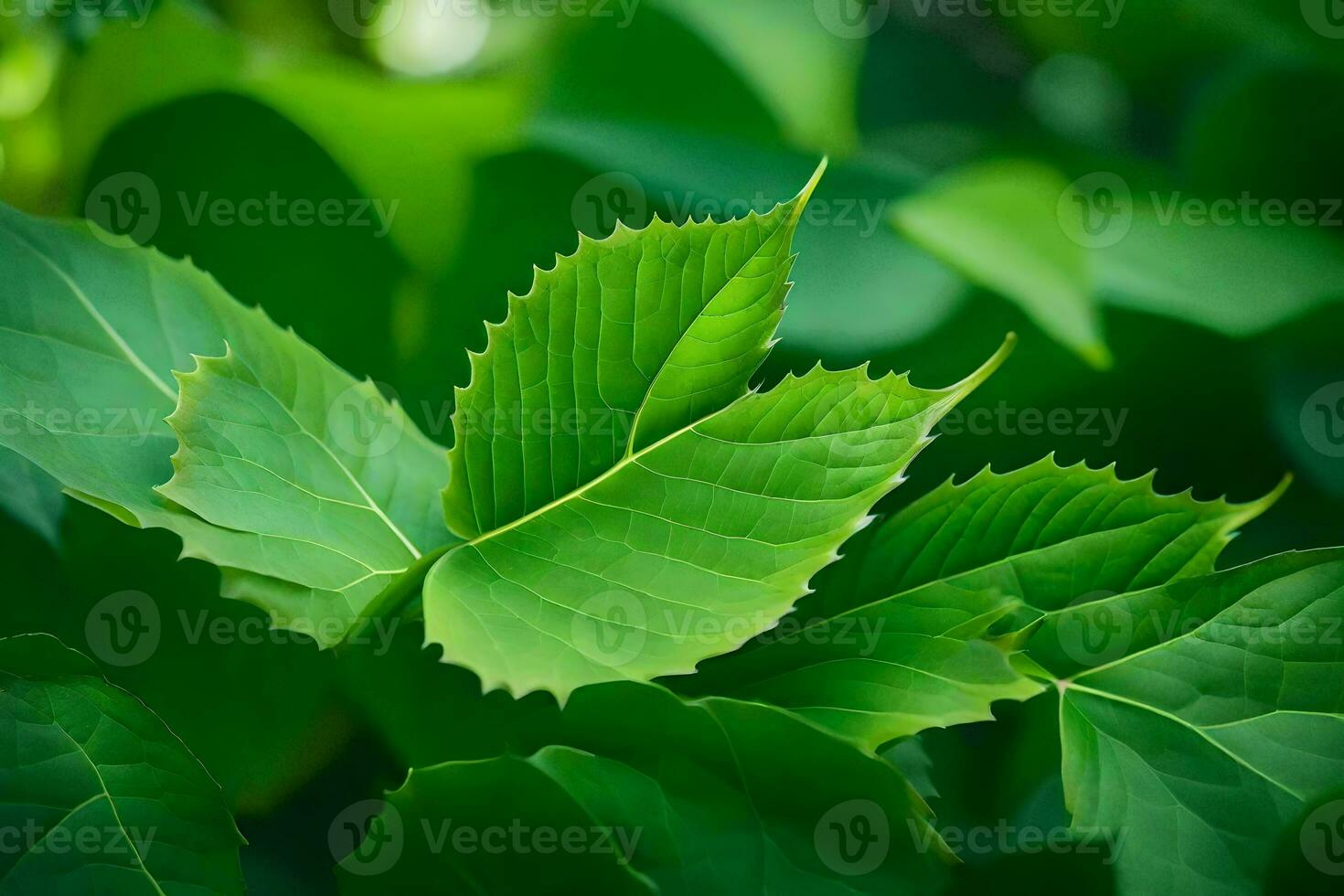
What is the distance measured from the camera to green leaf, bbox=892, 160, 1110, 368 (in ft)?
1.32

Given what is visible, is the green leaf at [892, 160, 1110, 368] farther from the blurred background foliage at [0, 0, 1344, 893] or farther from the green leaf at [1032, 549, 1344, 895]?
the green leaf at [1032, 549, 1344, 895]

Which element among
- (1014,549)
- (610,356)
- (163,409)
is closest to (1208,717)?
(1014,549)

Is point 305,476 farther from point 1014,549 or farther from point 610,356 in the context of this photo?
point 1014,549

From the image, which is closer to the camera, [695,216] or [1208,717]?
[1208,717]

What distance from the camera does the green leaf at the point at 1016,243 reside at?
40cm

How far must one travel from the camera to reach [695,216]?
1.43 feet

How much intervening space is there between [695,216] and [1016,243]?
143mm

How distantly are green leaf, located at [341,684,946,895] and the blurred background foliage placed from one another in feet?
0.21

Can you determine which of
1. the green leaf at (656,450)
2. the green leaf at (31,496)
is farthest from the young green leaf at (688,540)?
the green leaf at (31,496)

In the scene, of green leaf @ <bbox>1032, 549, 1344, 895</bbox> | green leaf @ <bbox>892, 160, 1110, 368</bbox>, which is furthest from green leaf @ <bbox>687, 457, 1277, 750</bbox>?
green leaf @ <bbox>892, 160, 1110, 368</bbox>

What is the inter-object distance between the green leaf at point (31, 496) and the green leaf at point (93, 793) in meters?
0.08

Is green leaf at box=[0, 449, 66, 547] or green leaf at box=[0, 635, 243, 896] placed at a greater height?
green leaf at box=[0, 449, 66, 547]

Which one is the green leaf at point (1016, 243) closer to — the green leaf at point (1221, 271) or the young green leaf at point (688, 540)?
the green leaf at point (1221, 271)

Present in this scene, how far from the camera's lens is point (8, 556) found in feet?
1.00
